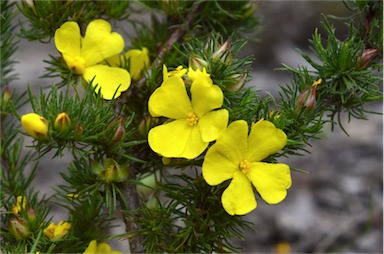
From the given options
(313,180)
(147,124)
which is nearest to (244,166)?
(147,124)

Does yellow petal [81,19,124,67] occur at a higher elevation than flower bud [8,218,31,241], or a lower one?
higher

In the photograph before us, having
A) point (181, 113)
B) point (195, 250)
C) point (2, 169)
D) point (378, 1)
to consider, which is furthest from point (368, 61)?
point (2, 169)

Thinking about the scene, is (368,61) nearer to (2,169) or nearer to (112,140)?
(112,140)

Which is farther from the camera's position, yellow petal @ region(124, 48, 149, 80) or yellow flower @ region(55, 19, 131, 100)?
yellow petal @ region(124, 48, 149, 80)

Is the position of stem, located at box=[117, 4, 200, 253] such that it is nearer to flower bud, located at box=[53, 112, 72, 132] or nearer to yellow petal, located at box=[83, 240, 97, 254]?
yellow petal, located at box=[83, 240, 97, 254]

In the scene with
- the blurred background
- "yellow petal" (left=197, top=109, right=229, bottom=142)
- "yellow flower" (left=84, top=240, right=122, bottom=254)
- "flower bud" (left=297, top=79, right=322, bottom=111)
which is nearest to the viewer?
"yellow petal" (left=197, top=109, right=229, bottom=142)

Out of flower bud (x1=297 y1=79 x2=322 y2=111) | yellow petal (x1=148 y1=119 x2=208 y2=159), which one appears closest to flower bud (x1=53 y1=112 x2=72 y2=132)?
yellow petal (x1=148 y1=119 x2=208 y2=159)

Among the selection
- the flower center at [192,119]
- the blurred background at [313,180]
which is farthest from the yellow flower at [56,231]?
the blurred background at [313,180]
